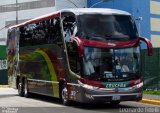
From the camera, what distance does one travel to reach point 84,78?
16781mm

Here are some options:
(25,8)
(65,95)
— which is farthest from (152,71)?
(25,8)

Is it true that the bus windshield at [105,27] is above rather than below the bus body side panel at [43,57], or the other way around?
above

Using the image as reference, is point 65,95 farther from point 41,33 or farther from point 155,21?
point 155,21

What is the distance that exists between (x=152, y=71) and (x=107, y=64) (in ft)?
27.7

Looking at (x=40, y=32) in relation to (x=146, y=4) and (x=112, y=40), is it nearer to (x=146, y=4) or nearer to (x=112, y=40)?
(x=112, y=40)

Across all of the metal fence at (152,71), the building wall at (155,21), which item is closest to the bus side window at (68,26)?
the metal fence at (152,71)

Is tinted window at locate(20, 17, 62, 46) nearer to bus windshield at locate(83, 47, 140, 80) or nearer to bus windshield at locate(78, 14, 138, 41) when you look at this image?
bus windshield at locate(78, 14, 138, 41)

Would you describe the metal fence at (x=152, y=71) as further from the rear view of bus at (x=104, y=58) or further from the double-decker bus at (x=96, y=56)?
the rear view of bus at (x=104, y=58)

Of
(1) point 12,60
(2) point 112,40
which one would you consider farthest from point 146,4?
(2) point 112,40

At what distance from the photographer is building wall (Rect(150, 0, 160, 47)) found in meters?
94.0

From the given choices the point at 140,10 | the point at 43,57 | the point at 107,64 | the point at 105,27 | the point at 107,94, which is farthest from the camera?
the point at 140,10

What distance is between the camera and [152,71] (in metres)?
24.8

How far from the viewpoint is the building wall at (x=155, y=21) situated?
9400 cm

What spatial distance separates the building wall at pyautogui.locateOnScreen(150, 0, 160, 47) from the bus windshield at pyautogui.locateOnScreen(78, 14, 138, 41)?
76.7 m
